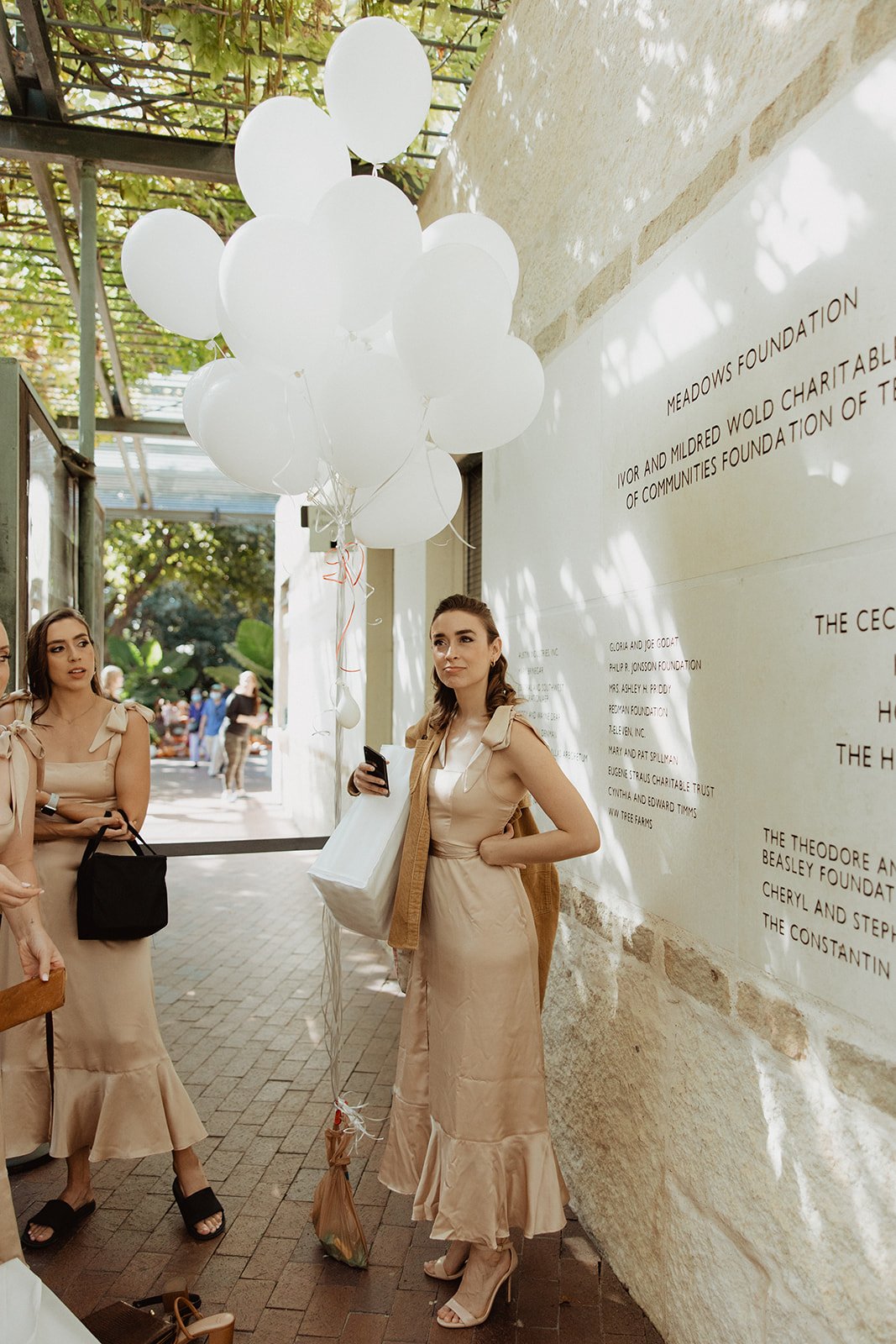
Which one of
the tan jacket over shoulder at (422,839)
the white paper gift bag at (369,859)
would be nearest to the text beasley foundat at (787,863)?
the tan jacket over shoulder at (422,839)

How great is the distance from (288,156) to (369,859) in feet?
7.06

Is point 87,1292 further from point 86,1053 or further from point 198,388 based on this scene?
point 198,388

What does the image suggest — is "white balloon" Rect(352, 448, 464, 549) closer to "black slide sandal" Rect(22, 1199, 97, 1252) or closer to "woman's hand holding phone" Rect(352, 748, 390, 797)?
"woman's hand holding phone" Rect(352, 748, 390, 797)

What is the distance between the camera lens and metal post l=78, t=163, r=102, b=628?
6207 mm

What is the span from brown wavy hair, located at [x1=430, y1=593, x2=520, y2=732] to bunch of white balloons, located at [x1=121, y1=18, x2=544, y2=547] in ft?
1.51

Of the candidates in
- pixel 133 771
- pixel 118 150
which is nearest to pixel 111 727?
pixel 133 771

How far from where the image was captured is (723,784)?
2447mm

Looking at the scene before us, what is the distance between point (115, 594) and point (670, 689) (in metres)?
29.2

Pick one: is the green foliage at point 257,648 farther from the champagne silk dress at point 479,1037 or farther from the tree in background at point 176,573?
the champagne silk dress at point 479,1037

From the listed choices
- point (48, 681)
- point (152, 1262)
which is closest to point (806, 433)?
point (48, 681)

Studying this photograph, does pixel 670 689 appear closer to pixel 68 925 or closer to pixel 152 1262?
pixel 68 925

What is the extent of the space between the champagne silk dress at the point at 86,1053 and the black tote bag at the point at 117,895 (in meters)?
0.10

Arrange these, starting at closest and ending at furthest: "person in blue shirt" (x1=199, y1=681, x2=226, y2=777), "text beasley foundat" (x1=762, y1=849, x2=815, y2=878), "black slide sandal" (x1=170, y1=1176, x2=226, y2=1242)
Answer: "text beasley foundat" (x1=762, y1=849, x2=815, y2=878) → "black slide sandal" (x1=170, y1=1176, x2=226, y2=1242) → "person in blue shirt" (x1=199, y1=681, x2=226, y2=777)

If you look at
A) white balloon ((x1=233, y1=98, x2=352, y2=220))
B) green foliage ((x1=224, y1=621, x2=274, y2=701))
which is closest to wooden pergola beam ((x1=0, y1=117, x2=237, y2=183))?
white balloon ((x1=233, y1=98, x2=352, y2=220))
